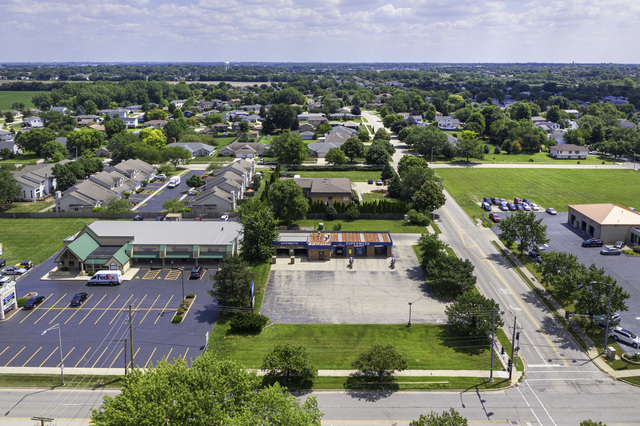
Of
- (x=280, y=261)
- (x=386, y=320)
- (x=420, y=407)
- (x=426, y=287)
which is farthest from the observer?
(x=280, y=261)

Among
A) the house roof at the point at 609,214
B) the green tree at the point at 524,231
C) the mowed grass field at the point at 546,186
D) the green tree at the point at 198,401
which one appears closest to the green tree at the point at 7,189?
the green tree at the point at 198,401

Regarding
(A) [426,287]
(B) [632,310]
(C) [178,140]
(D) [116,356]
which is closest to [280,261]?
(A) [426,287]

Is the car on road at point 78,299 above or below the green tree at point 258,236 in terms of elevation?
below

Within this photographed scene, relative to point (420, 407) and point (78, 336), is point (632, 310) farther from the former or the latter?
point (78, 336)

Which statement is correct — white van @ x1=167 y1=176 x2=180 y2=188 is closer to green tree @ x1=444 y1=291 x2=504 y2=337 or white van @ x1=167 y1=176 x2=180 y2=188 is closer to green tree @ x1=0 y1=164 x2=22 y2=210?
green tree @ x1=0 y1=164 x2=22 y2=210

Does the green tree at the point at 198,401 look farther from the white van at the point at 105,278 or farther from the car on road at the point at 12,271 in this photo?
the car on road at the point at 12,271

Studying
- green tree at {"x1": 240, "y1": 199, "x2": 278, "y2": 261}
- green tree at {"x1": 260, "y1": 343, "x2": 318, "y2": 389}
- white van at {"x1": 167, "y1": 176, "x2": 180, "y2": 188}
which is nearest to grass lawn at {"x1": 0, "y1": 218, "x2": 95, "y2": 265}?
white van at {"x1": 167, "y1": 176, "x2": 180, "y2": 188}
